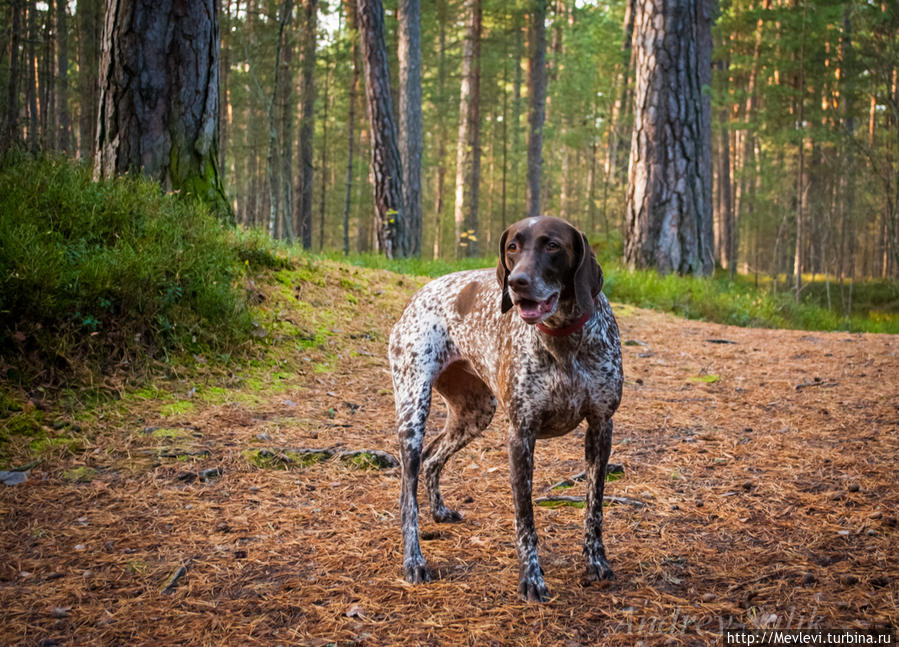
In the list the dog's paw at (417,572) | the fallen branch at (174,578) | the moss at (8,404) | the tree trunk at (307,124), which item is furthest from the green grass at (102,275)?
the tree trunk at (307,124)

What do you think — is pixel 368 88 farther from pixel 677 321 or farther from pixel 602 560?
pixel 602 560

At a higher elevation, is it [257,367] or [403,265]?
[403,265]

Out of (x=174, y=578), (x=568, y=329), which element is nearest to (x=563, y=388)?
(x=568, y=329)

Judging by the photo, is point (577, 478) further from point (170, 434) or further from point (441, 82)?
point (441, 82)

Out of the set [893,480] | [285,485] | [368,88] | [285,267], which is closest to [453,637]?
[285,485]

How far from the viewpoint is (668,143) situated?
458 inches

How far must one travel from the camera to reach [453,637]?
2648mm

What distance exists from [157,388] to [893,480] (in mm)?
5480

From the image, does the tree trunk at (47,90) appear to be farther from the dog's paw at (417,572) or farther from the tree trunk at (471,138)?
the tree trunk at (471,138)

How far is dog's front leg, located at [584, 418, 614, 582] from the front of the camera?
3.15m

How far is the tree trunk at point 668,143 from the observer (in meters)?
11.6

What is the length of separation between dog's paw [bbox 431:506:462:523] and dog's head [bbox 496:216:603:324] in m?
1.68

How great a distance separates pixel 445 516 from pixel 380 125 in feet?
36.5

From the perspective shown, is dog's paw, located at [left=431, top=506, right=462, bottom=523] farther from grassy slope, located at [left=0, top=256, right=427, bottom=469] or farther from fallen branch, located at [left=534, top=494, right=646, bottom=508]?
grassy slope, located at [left=0, top=256, right=427, bottom=469]
